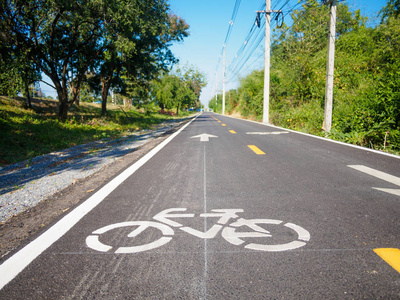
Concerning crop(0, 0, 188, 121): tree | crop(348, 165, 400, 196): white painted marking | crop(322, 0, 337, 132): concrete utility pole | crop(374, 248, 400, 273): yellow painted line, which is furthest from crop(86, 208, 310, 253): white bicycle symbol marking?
crop(0, 0, 188, 121): tree

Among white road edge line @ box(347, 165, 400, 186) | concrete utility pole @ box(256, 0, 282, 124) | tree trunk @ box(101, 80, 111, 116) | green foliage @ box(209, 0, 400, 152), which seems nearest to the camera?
white road edge line @ box(347, 165, 400, 186)

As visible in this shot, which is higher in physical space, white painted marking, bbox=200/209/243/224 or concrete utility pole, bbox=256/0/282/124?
concrete utility pole, bbox=256/0/282/124

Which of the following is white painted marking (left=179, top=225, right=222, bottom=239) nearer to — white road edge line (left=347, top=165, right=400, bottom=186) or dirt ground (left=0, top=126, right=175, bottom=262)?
dirt ground (left=0, top=126, right=175, bottom=262)

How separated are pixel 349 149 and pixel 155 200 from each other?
5822 mm

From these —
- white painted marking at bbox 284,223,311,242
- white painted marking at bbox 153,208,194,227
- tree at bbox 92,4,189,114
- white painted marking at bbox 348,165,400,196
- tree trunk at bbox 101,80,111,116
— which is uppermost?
tree at bbox 92,4,189,114

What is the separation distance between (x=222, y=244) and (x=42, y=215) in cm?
203

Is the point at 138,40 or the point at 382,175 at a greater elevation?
the point at 138,40

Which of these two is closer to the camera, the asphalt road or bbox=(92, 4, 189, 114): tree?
the asphalt road

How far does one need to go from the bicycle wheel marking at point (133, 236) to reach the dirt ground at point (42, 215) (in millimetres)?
559

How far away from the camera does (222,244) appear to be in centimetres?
210

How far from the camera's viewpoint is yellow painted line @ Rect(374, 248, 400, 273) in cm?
175

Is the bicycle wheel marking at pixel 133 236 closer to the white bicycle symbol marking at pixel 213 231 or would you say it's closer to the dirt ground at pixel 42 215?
the white bicycle symbol marking at pixel 213 231

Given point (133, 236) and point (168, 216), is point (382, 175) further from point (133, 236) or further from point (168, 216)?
point (133, 236)

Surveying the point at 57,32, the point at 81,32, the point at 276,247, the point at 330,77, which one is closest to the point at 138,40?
the point at 81,32
